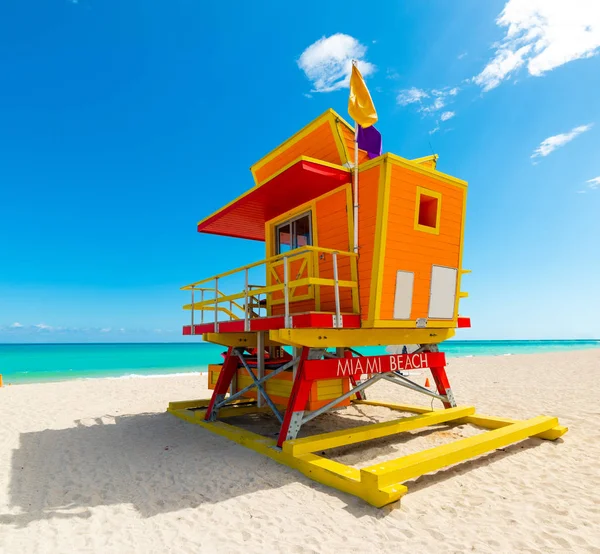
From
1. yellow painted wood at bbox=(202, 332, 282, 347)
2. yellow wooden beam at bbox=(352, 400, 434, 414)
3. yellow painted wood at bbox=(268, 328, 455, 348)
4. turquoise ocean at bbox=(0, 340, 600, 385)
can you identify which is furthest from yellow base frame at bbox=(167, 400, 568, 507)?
turquoise ocean at bbox=(0, 340, 600, 385)

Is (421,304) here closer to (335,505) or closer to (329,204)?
(329,204)

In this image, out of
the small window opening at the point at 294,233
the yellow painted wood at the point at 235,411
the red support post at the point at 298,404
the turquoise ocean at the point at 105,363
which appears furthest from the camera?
the turquoise ocean at the point at 105,363

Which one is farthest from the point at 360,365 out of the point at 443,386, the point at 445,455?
the point at 443,386

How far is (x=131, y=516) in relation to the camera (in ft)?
17.4

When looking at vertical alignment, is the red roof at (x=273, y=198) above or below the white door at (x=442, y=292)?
above

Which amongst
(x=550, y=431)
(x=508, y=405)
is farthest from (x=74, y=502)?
(x=508, y=405)

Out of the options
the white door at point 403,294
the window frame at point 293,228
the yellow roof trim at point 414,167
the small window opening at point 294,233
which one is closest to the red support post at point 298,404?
the white door at point 403,294

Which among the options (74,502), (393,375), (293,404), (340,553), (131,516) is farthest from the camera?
(393,375)

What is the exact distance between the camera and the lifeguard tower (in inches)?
288

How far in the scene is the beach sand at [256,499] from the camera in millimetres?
4645

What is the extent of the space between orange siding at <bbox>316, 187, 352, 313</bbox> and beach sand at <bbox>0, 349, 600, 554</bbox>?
10.2 ft

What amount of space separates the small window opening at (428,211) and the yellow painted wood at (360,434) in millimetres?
4310

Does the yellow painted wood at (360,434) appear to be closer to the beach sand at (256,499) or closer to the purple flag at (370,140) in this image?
the beach sand at (256,499)

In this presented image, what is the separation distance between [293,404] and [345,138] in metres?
5.81
